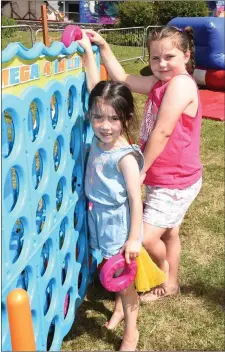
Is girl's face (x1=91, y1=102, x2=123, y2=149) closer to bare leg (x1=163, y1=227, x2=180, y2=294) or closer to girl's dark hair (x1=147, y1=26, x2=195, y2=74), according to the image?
girl's dark hair (x1=147, y1=26, x2=195, y2=74)

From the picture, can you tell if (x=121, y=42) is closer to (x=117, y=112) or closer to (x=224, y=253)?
(x=224, y=253)

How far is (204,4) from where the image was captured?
17.7 metres

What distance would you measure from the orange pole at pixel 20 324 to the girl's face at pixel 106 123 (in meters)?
1.09

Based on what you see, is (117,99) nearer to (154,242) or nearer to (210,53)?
→ (154,242)

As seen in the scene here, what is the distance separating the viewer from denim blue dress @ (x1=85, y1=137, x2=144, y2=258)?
192 cm

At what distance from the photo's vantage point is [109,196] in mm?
1954

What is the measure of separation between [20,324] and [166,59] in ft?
5.15

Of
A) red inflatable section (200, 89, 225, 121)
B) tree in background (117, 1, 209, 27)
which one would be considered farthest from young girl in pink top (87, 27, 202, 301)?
tree in background (117, 1, 209, 27)

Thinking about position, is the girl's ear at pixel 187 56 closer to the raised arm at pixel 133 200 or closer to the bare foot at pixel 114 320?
the raised arm at pixel 133 200

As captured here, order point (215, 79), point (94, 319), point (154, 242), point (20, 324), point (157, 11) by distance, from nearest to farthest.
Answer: point (20, 324)
point (154, 242)
point (94, 319)
point (215, 79)
point (157, 11)

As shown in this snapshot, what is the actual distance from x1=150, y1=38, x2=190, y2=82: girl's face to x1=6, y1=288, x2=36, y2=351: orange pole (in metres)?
1.51

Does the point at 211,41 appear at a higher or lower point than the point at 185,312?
higher

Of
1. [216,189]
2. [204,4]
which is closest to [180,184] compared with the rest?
[216,189]

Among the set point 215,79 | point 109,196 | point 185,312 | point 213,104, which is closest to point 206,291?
point 185,312
